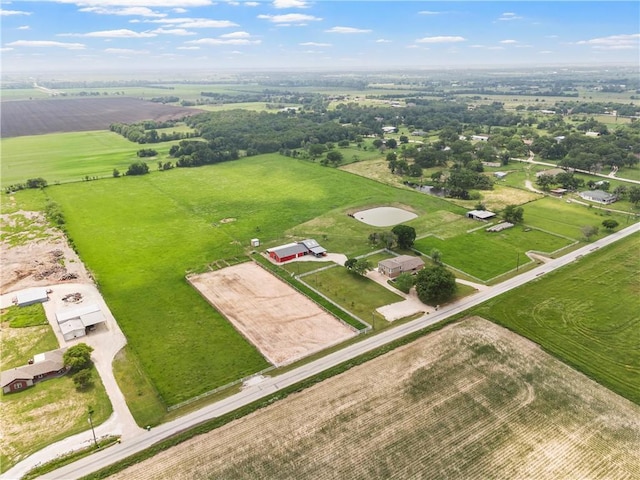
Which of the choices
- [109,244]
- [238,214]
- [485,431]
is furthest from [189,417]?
[238,214]

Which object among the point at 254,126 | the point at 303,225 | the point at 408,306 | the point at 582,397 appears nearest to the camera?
the point at 582,397

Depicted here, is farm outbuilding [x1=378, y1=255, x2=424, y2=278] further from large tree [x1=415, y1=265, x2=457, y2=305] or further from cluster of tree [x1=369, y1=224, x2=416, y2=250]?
large tree [x1=415, y1=265, x2=457, y2=305]

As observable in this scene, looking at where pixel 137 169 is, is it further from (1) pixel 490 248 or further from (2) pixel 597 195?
(2) pixel 597 195

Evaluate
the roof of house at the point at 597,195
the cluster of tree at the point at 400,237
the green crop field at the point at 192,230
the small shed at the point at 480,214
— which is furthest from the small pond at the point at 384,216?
the roof of house at the point at 597,195

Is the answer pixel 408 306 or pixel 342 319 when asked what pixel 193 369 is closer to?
pixel 342 319

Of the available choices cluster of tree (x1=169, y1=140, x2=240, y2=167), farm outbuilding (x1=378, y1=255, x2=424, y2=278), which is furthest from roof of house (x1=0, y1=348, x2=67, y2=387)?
cluster of tree (x1=169, y1=140, x2=240, y2=167)

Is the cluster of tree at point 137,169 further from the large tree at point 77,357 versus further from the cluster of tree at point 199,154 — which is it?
the large tree at point 77,357

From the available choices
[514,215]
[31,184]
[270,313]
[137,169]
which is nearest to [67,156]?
[31,184]
